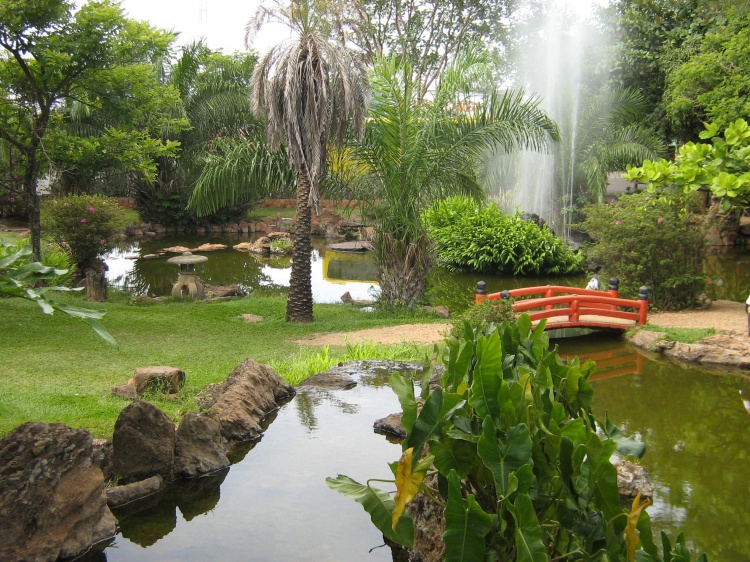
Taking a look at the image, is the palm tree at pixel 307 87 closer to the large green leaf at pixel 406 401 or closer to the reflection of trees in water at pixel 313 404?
the reflection of trees in water at pixel 313 404

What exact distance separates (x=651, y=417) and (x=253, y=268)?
15.7m

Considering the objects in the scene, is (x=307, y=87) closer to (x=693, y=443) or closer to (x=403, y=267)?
(x=403, y=267)

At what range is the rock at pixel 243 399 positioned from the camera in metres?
7.80

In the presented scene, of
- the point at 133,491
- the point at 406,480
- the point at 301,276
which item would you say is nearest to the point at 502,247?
the point at 301,276

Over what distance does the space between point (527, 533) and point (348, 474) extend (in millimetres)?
3537

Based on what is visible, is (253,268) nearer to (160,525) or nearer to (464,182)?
(464,182)

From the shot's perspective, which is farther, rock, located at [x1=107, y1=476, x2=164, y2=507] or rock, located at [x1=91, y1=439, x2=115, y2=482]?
rock, located at [x1=91, y1=439, x2=115, y2=482]

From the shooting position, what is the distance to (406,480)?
4309 millimetres

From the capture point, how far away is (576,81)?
26734 mm

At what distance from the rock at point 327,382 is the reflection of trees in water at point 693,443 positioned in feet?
9.99

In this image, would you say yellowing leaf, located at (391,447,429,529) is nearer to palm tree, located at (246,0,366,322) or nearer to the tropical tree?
palm tree, located at (246,0,366,322)

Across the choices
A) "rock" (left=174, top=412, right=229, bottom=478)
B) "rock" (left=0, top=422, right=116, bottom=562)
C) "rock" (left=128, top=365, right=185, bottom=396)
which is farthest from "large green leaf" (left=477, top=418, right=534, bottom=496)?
"rock" (left=128, top=365, right=185, bottom=396)

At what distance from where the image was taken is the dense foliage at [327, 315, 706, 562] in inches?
149

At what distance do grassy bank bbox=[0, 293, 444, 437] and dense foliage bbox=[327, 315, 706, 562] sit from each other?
3.69 m
